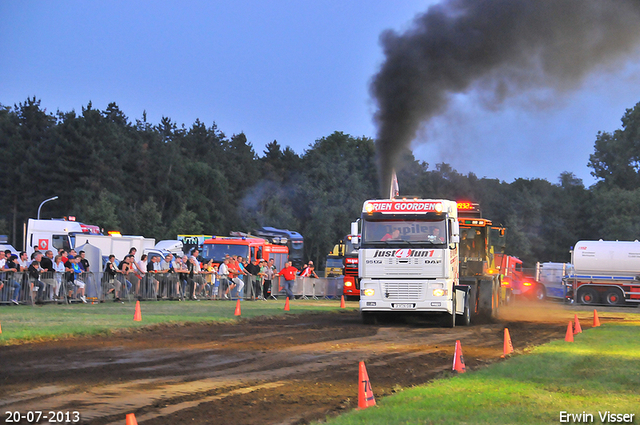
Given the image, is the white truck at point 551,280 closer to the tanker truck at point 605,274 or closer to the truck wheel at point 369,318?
the tanker truck at point 605,274

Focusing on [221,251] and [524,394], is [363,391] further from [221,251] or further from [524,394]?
[221,251]

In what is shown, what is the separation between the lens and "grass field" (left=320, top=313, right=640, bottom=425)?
802 cm

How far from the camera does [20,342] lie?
13.9m

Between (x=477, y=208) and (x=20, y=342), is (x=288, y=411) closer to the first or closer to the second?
(x=20, y=342)

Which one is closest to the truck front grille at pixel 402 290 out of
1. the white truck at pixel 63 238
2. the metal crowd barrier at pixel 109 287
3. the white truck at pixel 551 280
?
the metal crowd barrier at pixel 109 287

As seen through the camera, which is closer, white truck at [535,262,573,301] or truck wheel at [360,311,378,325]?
truck wheel at [360,311,378,325]

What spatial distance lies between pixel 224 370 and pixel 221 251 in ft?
92.9

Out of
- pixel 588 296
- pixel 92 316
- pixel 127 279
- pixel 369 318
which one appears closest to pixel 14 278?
pixel 92 316

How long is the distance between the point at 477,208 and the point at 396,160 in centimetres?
411

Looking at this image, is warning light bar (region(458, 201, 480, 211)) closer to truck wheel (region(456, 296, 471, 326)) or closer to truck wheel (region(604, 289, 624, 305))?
truck wheel (region(456, 296, 471, 326))

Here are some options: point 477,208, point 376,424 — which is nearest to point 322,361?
point 376,424

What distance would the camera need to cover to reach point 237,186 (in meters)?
99.6

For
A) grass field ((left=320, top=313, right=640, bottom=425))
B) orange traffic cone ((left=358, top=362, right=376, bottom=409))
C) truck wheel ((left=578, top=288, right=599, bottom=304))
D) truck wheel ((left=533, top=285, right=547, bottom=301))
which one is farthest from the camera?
truck wheel ((left=533, top=285, right=547, bottom=301))

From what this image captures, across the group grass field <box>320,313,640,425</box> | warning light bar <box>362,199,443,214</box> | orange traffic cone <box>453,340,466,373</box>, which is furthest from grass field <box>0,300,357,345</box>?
orange traffic cone <box>453,340,466,373</box>
